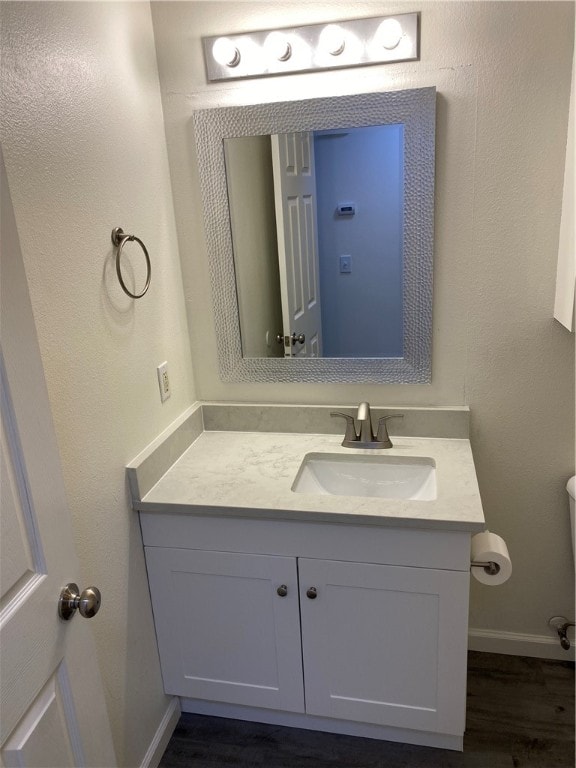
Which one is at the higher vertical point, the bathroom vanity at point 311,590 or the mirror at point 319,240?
the mirror at point 319,240

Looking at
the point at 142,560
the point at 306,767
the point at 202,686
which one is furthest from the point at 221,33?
the point at 306,767

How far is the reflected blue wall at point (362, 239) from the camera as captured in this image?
1655 millimetres

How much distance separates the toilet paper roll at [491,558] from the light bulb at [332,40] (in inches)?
55.5

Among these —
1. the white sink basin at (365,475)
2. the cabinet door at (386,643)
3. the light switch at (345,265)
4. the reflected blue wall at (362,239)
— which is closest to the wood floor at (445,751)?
the cabinet door at (386,643)

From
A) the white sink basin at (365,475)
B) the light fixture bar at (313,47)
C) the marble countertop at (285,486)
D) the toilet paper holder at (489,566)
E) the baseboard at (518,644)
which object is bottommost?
the baseboard at (518,644)

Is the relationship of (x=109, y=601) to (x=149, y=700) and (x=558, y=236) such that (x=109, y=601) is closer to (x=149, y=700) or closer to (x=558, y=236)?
(x=149, y=700)

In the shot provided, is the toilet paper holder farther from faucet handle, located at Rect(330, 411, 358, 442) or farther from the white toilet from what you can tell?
faucet handle, located at Rect(330, 411, 358, 442)

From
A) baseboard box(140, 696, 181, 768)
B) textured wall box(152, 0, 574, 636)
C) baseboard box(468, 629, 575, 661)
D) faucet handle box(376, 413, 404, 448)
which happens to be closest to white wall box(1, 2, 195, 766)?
baseboard box(140, 696, 181, 768)

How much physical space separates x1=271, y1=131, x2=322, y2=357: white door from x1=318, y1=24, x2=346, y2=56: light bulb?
22 centimetres

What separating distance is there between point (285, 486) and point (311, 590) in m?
0.28

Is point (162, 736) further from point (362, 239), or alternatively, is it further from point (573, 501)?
point (362, 239)

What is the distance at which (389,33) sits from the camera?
154 centimetres

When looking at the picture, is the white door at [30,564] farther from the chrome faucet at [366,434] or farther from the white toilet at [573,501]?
the white toilet at [573,501]

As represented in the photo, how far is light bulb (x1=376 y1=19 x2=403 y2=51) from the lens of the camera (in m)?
1.53
